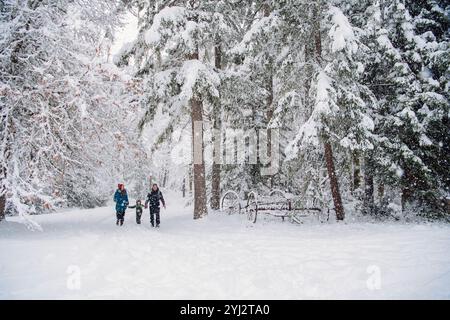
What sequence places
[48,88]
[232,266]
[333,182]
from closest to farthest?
[232,266], [48,88], [333,182]

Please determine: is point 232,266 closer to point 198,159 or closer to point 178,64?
point 198,159

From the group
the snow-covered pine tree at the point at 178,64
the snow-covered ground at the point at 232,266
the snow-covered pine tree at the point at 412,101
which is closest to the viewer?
the snow-covered ground at the point at 232,266

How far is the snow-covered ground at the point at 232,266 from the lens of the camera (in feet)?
19.6

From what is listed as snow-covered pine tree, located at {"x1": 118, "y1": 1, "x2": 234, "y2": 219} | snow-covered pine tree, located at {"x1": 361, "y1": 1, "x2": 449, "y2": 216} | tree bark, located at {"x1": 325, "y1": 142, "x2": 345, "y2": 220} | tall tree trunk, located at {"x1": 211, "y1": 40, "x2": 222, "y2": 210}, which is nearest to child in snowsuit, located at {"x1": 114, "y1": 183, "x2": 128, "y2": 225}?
snow-covered pine tree, located at {"x1": 118, "y1": 1, "x2": 234, "y2": 219}

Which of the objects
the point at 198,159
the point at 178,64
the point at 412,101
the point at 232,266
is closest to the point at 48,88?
the point at 198,159

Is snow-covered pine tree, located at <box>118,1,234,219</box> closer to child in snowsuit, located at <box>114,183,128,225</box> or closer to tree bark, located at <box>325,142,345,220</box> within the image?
child in snowsuit, located at <box>114,183,128,225</box>

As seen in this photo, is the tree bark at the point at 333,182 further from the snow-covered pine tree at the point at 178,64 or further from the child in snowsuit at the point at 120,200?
the child in snowsuit at the point at 120,200

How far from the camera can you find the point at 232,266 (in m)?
7.61

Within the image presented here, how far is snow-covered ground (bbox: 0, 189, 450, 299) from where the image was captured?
5.96m

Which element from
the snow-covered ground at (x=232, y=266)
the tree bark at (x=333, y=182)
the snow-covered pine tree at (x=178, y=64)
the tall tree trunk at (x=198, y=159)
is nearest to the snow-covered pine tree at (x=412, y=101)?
the tree bark at (x=333, y=182)

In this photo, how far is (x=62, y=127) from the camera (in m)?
11.2

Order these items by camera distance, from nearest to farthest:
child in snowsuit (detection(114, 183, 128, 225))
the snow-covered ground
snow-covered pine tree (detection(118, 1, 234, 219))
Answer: the snow-covered ground → snow-covered pine tree (detection(118, 1, 234, 219)) → child in snowsuit (detection(114, 183, 128, 225))
